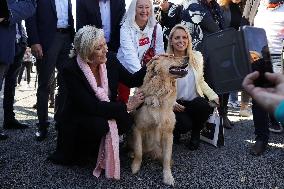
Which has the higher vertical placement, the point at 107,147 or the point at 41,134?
the point at 107,147

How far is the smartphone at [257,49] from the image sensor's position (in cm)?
122

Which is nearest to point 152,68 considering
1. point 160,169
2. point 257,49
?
point 160,169

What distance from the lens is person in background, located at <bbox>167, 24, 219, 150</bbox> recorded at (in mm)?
4473

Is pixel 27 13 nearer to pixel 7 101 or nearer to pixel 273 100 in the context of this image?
pixel 7 101

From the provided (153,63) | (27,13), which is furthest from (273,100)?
(27,13)

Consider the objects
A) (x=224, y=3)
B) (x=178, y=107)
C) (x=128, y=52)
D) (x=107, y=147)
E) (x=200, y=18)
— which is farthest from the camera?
(x=224, y=3)

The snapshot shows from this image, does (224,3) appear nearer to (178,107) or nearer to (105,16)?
(105,16)

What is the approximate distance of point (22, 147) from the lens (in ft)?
15.0

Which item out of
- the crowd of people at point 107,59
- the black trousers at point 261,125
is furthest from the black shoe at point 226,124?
the black trousers at point 261,125

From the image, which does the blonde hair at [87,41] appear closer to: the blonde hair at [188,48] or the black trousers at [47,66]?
the black trousers at [47,66]

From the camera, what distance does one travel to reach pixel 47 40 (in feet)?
15.3

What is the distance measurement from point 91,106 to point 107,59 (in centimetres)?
56

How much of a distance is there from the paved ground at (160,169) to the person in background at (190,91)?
0.36 metres

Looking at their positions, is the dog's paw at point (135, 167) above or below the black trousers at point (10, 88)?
below
